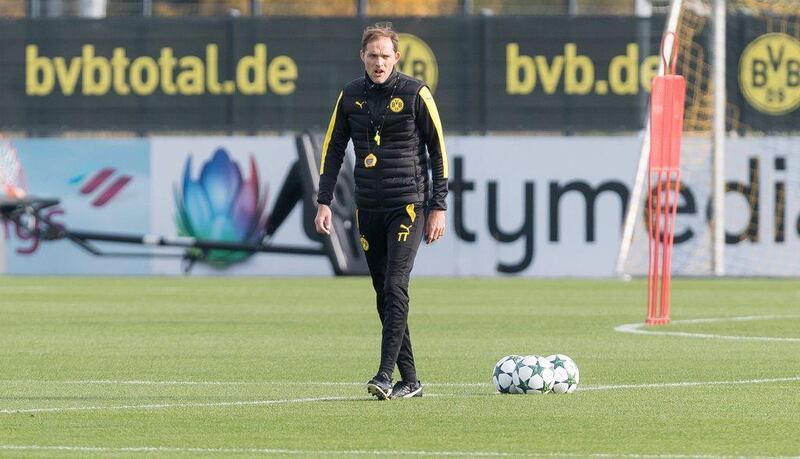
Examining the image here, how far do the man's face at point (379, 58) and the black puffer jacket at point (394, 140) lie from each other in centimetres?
8

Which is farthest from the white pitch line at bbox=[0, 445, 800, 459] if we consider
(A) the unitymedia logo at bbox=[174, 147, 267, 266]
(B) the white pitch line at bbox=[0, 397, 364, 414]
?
(A) the unitymedia logo at bbox=[174, 147, 267, 266]

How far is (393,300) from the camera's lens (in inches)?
432

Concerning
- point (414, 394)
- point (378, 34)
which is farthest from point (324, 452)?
point (378, 34)

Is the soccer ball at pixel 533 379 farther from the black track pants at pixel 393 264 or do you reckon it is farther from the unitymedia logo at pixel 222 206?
the unitymedia logo at pixel 222 206

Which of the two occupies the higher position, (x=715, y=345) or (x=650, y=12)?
(x=650, y=12)

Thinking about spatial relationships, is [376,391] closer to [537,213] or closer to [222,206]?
[537,213]

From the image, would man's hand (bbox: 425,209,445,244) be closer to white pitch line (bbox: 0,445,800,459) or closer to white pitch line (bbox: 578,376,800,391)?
white pitch line (bbox: 578,376,800,391)

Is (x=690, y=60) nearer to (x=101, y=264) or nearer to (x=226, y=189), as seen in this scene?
(x=226, y=189)

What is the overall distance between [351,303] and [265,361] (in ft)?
25.3

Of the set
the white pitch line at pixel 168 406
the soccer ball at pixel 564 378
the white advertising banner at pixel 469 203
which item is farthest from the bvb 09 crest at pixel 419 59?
the white pitch line at pixel 168 406

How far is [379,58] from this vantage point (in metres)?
10.9

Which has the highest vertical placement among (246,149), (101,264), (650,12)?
(650,12)

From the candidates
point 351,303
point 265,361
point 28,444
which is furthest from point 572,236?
point 28,444

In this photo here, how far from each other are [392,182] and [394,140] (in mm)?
251
